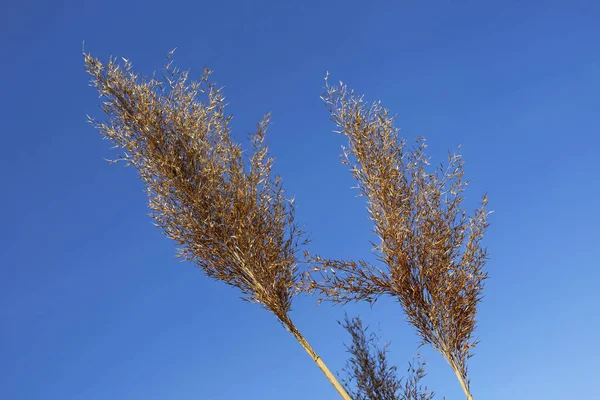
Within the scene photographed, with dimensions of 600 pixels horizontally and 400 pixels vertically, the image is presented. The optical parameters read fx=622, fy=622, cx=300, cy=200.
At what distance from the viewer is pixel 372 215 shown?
11727 millimetres

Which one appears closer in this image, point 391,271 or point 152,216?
point 391,271

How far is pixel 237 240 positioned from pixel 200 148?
6.65ft

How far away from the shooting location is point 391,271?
1145 centimetres

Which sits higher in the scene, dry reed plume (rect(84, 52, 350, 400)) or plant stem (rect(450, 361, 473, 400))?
dry reed plume (rect(84, 52, 350, 400))

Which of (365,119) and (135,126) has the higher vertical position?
(135,126)

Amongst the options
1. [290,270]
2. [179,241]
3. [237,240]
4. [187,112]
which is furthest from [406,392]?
[187,112]

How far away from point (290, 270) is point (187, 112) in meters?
3.91

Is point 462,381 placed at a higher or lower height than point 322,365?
lower

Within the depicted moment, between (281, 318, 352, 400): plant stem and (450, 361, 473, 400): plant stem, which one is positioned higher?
(281, 318, 352, 400): plant stem

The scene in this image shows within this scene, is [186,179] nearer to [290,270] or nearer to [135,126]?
[135,126]

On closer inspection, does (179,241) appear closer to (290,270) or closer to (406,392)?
(290,270)

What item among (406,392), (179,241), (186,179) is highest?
(186,179)

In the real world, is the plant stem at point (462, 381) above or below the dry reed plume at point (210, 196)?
below

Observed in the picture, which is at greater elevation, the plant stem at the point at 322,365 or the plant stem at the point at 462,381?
the plant stem at the point at 322,365
